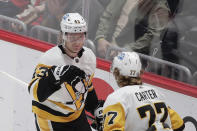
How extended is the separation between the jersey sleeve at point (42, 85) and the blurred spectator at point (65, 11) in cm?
98

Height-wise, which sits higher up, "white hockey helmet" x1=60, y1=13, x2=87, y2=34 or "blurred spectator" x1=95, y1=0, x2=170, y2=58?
"white hockey helmet" x1=60, y1=13, x2=87, y2=34

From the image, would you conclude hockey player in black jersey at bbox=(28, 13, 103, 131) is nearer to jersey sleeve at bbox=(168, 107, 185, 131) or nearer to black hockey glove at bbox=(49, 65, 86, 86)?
black hockey glove at bbox=(49, 65, 86, 86)

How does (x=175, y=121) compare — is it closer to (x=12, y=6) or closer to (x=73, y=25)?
(x=73, y=25)

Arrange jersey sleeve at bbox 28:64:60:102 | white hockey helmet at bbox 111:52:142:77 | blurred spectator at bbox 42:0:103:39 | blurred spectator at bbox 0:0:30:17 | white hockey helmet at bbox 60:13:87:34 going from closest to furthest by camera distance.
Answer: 1. white hockey helmet at bbox 111:52:142:77
2. jersey sleeve at bbox 28:64:60:102
3. white hockey helmet at bbox 60:13:87:34
4. blurred spectator at bbox 42:0:103:39
5. blurred spectator at bbox 0:0:30:17

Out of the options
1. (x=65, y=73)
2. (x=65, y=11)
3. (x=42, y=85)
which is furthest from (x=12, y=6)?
(x=65, y=73)

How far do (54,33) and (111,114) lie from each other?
5.68 feet

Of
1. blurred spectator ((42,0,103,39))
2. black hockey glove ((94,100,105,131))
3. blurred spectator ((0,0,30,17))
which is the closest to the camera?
black hockey glove ((94,100,105,131))

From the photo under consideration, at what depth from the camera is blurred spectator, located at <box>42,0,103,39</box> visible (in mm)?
3568

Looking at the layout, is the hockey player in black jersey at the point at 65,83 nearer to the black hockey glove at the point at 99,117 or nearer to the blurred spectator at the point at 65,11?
the black hockey glove at the point at 99,117

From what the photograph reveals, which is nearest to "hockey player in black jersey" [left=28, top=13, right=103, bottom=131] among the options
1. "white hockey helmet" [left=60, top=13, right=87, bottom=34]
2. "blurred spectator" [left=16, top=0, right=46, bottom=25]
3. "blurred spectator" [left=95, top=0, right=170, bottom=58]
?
"white hockey helmet" [left=60, top=13, right=87, bottom=34]

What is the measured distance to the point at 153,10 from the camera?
10.4 ft

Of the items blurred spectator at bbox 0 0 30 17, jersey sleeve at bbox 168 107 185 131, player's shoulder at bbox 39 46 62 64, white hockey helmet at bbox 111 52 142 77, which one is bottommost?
blurred spectator at bbox 0 0 30 17

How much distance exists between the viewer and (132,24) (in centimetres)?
331

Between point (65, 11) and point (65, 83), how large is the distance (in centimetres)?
123
